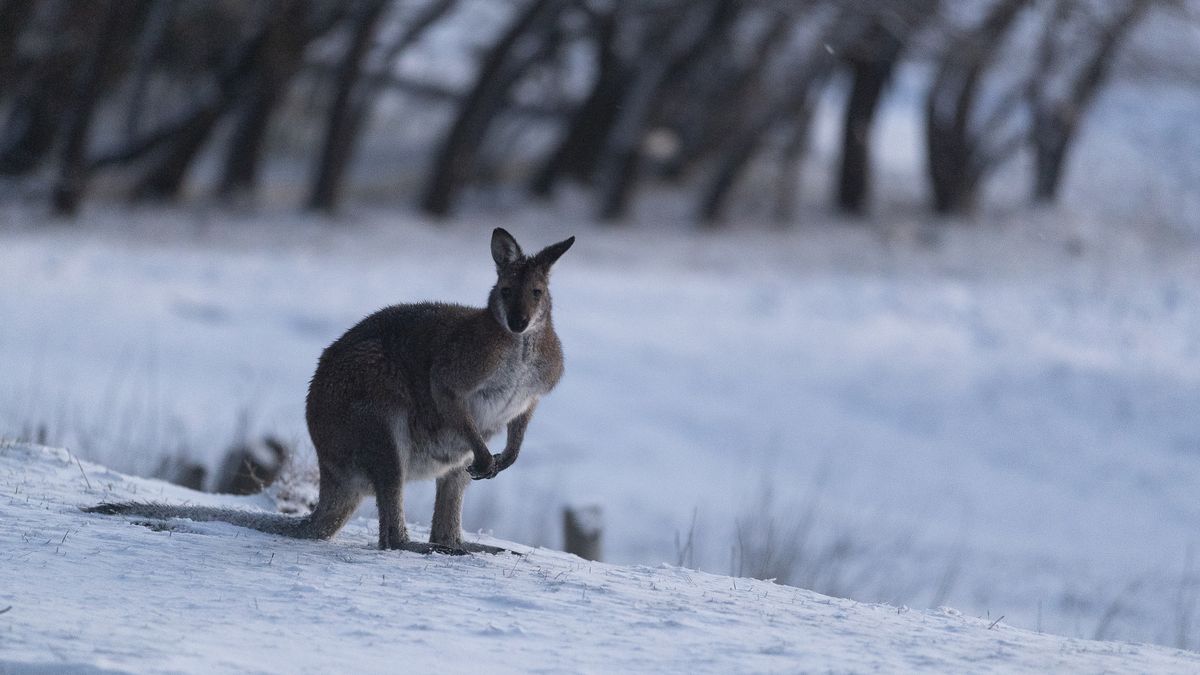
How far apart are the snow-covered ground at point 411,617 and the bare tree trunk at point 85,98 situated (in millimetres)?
14011

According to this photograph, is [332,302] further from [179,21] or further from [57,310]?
[179,21]

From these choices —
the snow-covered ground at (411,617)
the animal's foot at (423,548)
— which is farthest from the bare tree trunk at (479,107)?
the snow-covered ground at (411,617)

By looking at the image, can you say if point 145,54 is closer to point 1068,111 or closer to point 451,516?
point 1068,111

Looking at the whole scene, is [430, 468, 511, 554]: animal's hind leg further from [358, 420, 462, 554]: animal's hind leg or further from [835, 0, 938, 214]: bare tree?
[835, 0, 938, 214]: bare tree

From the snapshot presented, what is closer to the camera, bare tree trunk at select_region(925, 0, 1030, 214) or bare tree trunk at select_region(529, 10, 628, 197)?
bare tree trunk at select_region(925, 0, 1030, 214)

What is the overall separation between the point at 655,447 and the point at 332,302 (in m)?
4.51

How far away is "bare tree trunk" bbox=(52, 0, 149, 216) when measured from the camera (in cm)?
1845

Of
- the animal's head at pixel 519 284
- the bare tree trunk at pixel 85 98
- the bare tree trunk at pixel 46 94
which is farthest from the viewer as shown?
the bare tree trunk at pixel 46 94

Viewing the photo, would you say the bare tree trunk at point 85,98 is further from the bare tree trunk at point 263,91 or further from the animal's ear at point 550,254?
the animal's ear at point 550,254

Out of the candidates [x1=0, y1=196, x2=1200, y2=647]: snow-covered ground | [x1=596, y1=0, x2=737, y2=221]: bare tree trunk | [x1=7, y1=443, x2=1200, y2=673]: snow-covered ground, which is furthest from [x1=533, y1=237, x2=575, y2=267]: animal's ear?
[x1=596, y1=0, x2=737, y2=221]: bare tree trunk

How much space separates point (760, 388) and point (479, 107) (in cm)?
871

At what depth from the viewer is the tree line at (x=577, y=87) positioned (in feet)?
63.6

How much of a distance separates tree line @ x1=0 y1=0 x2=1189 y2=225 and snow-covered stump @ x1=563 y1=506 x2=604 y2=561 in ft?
36.6

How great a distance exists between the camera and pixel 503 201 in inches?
985
